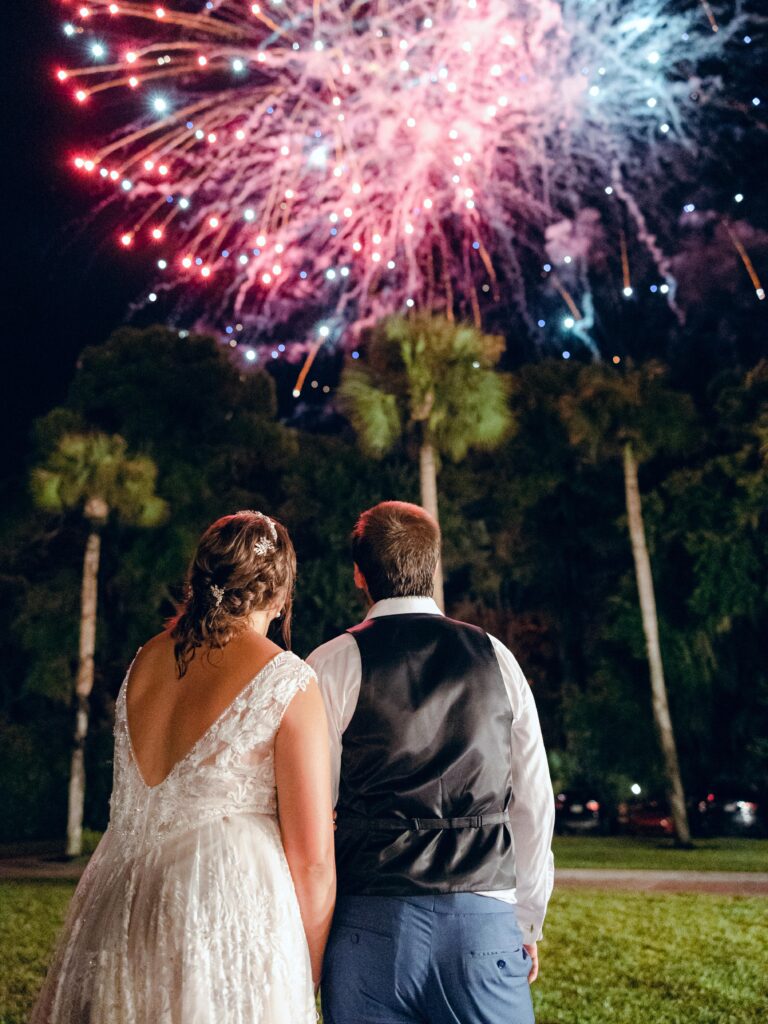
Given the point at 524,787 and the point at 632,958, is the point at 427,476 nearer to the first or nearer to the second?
the point at 632,958

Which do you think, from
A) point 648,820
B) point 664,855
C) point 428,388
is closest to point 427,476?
point 428,388

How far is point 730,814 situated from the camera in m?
27.8

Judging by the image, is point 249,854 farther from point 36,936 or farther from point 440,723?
point 36,936

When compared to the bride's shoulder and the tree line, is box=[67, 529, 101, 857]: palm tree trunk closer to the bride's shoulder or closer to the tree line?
the tree line

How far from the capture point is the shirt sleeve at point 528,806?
3.00 meters

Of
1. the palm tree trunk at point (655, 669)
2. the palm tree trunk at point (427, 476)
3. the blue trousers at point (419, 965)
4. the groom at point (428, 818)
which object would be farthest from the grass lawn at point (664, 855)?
the blue trousers at point (419, 965)

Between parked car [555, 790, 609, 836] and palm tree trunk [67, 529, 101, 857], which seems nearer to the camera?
palm tree trunk [67, 529, 101, 857]

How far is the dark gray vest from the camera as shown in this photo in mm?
2764

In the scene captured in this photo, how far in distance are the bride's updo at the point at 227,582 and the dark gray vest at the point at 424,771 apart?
305 mm

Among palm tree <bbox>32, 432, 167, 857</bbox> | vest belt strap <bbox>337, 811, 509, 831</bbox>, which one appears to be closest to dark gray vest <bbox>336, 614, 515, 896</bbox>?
vest belt strap <bbox>337, 811, 509, 831</bbox>

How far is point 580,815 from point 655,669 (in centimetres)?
1028

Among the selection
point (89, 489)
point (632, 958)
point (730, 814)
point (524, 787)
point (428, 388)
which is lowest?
point (632, 958)

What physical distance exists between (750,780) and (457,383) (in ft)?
46.3

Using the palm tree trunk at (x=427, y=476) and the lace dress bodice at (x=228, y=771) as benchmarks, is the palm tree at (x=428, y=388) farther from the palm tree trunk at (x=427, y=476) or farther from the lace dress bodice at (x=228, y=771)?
the lace dress bodice at (x=228, y=771)
